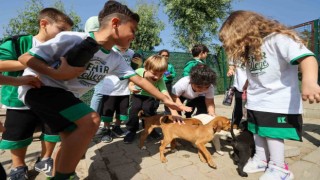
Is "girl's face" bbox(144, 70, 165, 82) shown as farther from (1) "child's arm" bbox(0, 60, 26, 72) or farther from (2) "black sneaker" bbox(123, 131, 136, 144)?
(1) "child's arm" bbox(0, 60, 26, 72)

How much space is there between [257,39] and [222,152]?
4.75 ft

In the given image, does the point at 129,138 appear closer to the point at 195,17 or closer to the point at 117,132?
the point at 117,132

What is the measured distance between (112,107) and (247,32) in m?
2.59

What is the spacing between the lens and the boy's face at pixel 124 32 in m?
2.18

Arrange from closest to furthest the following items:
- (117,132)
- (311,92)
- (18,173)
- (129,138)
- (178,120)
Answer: (311,92) → (18,173) → (178,120) → (129,138) → (117,132)

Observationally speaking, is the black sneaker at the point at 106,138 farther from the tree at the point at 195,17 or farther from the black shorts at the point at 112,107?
the tree at the point at 195,17

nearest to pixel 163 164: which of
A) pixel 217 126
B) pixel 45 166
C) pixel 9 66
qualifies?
pixel 217 126

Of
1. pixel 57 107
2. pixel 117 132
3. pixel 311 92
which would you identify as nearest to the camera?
pixel 311 92

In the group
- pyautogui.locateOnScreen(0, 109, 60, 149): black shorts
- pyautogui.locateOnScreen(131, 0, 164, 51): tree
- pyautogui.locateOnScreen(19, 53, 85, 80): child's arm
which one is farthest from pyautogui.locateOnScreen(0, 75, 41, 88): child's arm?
pyautogui.locateOnScreen(131, 0, 164, 51): tree

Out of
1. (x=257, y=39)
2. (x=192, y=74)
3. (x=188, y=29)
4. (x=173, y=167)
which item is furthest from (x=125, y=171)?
(x=188, y=29)

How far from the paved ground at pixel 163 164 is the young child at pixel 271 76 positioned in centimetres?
34

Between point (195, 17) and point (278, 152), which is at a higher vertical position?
point (195, 17)

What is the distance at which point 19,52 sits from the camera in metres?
2.48

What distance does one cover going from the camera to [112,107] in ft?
13.7
